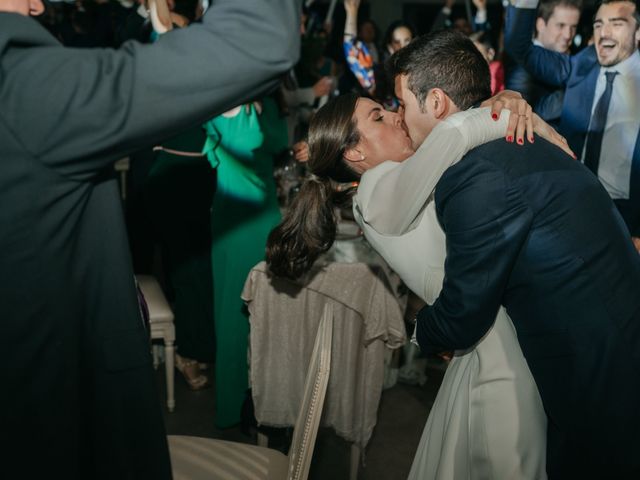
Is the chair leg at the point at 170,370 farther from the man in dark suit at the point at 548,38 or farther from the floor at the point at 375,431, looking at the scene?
the man in dark suit at the point at 548,38

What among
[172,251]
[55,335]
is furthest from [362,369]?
[55,335]

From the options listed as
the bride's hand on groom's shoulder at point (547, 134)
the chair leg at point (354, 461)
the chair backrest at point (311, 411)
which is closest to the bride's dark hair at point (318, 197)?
the chair backrest at point (311, 411)

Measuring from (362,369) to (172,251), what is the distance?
49.5 inches

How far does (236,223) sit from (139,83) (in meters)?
1.97

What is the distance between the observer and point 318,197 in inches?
76.2

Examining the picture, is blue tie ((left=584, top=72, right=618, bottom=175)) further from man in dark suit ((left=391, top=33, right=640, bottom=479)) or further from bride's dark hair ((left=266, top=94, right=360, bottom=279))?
man in dark suit ((left=391, top=33, right=640, bottom=479))

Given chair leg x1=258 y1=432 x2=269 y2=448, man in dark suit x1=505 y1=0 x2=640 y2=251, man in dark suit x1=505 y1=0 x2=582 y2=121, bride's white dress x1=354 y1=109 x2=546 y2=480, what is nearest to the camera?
bride's white dress x1=354 y1=109 x2=546 y2=480

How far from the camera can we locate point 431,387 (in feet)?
10.8

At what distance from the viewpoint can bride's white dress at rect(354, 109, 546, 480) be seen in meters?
1.30

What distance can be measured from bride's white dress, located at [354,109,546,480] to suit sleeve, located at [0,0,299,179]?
20.6 inches

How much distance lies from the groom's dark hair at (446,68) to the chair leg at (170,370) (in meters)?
1.85

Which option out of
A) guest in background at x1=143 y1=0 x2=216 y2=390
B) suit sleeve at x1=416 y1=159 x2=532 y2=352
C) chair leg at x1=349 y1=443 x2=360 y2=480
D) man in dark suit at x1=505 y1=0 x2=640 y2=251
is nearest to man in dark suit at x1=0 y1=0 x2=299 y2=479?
suit sleeve at x1=416 y1=159 x2=532 y2=352

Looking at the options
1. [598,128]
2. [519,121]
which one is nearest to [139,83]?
[519,121]

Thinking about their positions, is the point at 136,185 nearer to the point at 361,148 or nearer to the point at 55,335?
the point at 361,148
